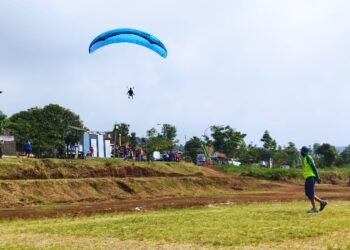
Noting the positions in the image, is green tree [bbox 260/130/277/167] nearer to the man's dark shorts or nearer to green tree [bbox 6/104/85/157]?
green tree [bbox 6/104/85/157]

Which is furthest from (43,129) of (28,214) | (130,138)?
(28,214)

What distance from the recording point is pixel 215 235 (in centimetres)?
1160

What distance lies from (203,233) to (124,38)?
1399 centimetres

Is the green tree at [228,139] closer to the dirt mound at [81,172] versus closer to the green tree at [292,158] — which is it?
the green tree at [292,158]

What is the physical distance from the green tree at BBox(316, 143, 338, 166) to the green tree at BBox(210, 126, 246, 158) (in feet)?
46.8

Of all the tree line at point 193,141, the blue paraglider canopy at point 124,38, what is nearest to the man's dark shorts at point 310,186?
the blue paraglider canopy at point 124,38

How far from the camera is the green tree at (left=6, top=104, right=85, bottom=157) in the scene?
64369mm

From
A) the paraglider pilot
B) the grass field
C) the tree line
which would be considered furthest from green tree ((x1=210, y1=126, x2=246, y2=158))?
the grass field

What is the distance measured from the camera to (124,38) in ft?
78.8

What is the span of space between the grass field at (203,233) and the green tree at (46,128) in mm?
38534

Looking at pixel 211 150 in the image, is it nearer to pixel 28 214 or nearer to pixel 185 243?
pixel 28 214

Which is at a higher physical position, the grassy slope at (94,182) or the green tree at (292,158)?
the green tree at (292,158)

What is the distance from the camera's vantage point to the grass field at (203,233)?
10.5 meters

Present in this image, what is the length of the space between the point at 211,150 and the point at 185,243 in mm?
82909
